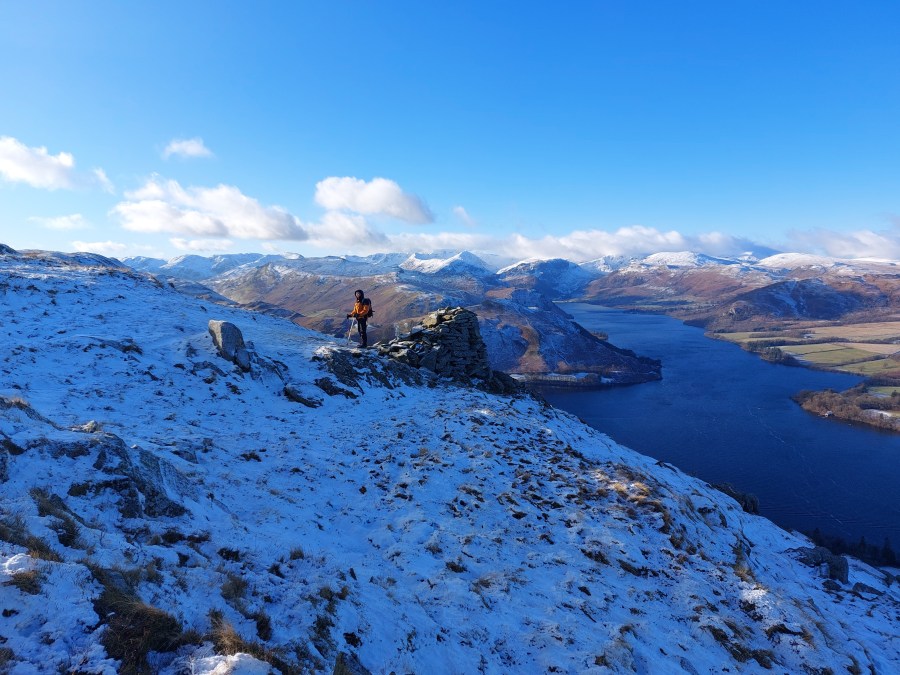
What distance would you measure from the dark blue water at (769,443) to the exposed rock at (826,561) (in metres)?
62.6

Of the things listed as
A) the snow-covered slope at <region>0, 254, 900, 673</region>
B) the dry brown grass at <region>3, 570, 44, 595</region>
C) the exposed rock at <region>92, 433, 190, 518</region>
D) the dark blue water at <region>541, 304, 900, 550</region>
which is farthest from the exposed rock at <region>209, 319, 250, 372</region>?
the dark blue water at <region>541, 304, 900, 550</region>

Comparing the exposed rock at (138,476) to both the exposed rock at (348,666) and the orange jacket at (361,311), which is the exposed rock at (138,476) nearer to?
the exposed rock at (348,666)

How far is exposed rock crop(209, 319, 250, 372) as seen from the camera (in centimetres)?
2150

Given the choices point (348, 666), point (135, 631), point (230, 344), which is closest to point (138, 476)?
point (135, 631)

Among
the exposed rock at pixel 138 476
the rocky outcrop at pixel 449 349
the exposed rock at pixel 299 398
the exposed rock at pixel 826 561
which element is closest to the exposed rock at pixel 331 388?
the exposed rock at pixel 299 398

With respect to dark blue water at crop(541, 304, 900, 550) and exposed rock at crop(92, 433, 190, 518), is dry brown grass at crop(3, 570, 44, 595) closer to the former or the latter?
exposed rock at crop(92, 433, 190, 518)

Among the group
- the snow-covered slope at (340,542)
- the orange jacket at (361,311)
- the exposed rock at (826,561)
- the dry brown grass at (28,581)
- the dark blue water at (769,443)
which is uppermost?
the orange jacket at (361,311)

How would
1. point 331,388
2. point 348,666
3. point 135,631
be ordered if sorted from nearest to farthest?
point 135,631
point 348,666
point 331,388

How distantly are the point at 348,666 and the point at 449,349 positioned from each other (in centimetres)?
2690

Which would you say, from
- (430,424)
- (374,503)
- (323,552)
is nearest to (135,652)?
(323,552)

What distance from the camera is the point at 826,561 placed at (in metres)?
18.8

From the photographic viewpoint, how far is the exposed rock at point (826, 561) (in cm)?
1840

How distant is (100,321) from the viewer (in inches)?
906

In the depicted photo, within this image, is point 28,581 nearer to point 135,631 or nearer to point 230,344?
point 135,631
